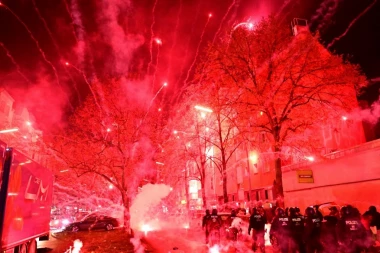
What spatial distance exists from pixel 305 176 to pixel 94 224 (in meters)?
19.8

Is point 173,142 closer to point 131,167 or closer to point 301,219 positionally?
point 131,167

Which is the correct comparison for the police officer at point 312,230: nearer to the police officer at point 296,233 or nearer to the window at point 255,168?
the police officer at point 296,233

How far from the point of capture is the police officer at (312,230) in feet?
36.4

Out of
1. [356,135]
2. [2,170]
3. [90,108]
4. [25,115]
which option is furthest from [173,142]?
[25,115]

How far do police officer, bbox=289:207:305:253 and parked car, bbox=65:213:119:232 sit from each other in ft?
75.1

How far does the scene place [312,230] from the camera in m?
11.2

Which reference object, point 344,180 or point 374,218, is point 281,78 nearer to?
point 344,180

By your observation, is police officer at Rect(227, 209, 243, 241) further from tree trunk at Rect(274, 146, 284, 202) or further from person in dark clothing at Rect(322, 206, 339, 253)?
person in dark clothing at Rect(322, 206, 339, 253)

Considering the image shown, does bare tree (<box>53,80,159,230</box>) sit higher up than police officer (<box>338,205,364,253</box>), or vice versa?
bare tree (<box>53,80,159,230</box>)

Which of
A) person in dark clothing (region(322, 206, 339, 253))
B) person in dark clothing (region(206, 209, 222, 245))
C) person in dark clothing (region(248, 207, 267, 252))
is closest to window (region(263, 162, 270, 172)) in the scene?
person in dark clothing (region(206, 209, 222, 245))

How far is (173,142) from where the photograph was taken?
34406mm

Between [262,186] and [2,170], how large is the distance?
30.4 m

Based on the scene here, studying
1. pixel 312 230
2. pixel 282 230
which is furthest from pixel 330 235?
pixel 282 230

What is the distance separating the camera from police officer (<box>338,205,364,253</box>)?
31.6 feet
